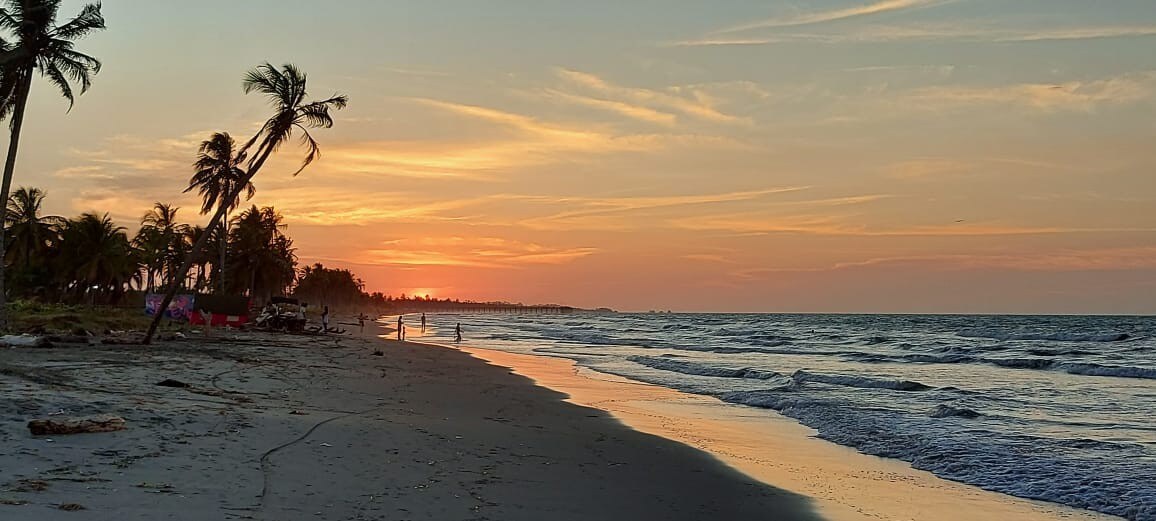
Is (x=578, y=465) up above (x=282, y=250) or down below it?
below

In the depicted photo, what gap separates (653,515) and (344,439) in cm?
439

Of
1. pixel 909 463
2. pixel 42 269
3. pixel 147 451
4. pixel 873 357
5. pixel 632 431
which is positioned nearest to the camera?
pixel 147 451

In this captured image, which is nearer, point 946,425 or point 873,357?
point 946,425

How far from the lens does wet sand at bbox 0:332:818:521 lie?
22.6ft

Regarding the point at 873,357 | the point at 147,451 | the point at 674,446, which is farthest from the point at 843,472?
the point at 873,357

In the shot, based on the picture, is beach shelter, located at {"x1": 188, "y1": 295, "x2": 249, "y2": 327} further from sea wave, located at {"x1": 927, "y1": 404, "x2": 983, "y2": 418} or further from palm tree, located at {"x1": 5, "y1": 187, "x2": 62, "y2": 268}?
sea wave, located at {"x1": 927, "y1": 404, "x2": 983, "y2": 418}

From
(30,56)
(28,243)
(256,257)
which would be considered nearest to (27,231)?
(28,243)

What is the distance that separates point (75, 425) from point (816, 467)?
31.6 feet

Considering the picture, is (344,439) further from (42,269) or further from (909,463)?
(42,269)

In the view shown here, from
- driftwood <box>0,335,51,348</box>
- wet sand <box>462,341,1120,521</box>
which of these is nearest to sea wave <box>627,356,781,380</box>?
wet sand <box>462,341,1120,521</box>

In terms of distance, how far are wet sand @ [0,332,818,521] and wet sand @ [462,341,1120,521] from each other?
565mm

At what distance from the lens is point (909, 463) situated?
1288cm

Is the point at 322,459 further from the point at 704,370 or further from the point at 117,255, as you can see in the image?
the point at 117,255

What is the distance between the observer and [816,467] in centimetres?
1222
